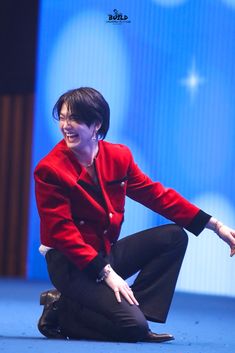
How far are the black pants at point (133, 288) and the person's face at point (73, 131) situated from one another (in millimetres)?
305

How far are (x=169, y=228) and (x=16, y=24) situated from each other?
3023 mm

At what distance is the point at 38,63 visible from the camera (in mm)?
4566

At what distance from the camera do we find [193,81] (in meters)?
4.15

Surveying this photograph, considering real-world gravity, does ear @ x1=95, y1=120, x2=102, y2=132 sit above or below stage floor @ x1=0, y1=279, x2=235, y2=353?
above

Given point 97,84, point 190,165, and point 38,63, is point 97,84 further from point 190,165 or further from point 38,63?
point 190,165

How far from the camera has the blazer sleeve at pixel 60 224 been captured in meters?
1.93

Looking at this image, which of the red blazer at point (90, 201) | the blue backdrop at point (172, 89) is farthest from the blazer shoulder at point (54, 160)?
the blue backdrop at point (172, 89)

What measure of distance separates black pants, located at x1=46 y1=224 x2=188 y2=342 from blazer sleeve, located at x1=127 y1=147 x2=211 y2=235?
42 millimetres

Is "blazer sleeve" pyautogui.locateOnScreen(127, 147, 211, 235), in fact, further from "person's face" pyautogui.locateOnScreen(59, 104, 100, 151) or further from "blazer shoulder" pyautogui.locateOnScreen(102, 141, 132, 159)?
"person's face" pyautogui.locateOnScreen(59, 104, 100, 151)

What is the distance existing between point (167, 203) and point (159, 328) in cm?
56

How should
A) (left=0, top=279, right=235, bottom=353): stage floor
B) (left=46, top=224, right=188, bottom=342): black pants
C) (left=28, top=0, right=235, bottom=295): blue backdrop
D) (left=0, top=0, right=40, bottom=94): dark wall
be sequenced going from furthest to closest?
(left=0, top=0, right=40, bottom=94): dark wall → (left=28, top=0, right=235, bottom=295): blue backdrop → (left=46, top=224, right=188, bottom=342): black pants → (left=0, top=279, right=235, bottom=353): stage floor

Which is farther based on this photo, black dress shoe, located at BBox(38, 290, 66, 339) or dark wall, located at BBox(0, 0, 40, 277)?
dark wall, located at BBox(0, 0, 40, 277)

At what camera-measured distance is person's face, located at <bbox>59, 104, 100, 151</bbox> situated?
2029 millimetres

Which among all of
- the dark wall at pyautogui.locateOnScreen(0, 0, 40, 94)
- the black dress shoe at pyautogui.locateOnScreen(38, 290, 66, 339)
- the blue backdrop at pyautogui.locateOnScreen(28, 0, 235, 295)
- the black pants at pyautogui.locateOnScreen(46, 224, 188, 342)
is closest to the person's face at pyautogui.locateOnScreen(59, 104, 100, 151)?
the black pants at pyautogui.locateOnScreen(46, 224, 188, 342)
